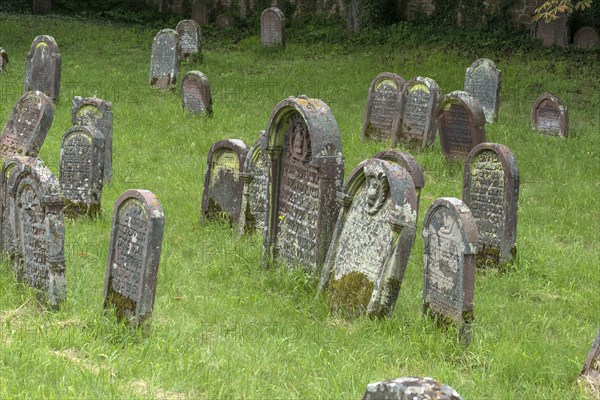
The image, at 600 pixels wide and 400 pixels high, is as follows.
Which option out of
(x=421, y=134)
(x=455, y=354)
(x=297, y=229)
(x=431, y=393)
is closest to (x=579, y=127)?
(x=421, y=134)

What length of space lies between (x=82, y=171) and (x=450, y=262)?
4.73 metres

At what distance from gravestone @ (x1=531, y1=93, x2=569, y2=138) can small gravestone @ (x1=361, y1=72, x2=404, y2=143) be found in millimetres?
2989

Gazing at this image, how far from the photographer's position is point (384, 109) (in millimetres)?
15445

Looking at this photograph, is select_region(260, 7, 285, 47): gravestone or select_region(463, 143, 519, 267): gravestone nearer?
select_region(463, 143, 519, 267): gravestone

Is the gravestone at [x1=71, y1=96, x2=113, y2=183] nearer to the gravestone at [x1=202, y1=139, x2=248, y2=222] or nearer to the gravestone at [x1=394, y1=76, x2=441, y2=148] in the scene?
the gravestone at [x1=202, y1=139, x2=248, y2=222]

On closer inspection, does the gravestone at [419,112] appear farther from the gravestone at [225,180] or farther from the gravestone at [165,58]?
the gravestone at [165,58]

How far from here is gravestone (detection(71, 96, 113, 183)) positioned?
485 inches

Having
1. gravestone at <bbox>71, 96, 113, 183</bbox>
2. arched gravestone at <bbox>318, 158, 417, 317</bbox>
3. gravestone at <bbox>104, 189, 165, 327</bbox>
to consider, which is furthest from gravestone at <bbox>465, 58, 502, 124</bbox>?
gravestone at <bbox>104, 189, 165, 327</bbox>

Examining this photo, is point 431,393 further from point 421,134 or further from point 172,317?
point 421,134

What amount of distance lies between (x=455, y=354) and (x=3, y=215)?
3.73 meters

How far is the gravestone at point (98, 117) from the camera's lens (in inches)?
485

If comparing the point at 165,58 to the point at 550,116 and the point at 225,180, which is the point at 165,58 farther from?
the point at 225,180

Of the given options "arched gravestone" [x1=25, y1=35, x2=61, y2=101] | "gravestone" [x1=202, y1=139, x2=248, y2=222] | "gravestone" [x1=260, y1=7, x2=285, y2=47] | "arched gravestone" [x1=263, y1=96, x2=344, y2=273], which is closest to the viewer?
"arched gravestone" [x1=263, y1=96, x2=344, y2=273]

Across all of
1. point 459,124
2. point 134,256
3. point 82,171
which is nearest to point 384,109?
point 459,124
